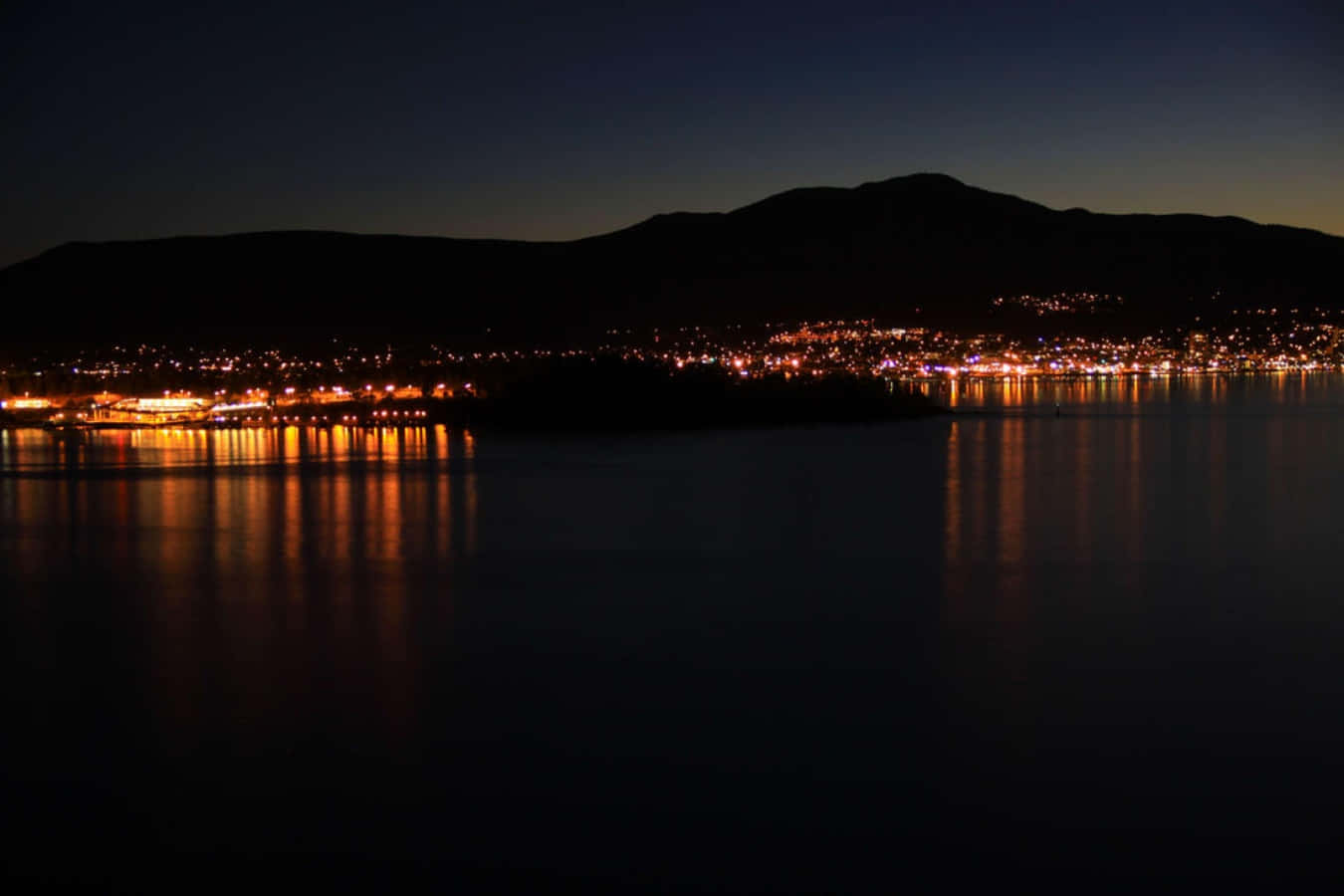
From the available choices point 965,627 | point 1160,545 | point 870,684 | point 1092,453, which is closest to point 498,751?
point 870,684

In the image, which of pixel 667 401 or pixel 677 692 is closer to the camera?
pixel 677 692

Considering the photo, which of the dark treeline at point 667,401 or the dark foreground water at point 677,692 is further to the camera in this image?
the dark treeline at point 667,401

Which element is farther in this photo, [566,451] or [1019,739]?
[566,451]

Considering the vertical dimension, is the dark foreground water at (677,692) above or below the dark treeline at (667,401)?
below

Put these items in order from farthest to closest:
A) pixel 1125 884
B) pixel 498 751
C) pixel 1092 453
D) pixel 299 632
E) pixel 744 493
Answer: pixel 1092 453 → pixel 744 493 → pixel 299 632 → pixel 498 751 → pixel 1125 884

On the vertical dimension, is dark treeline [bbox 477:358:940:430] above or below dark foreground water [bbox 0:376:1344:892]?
above

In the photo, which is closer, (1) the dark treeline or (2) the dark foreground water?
(2) the dark foreground water

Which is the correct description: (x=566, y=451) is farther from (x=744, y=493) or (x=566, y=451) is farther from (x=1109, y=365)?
(x=1109, y=365)

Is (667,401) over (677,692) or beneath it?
over
